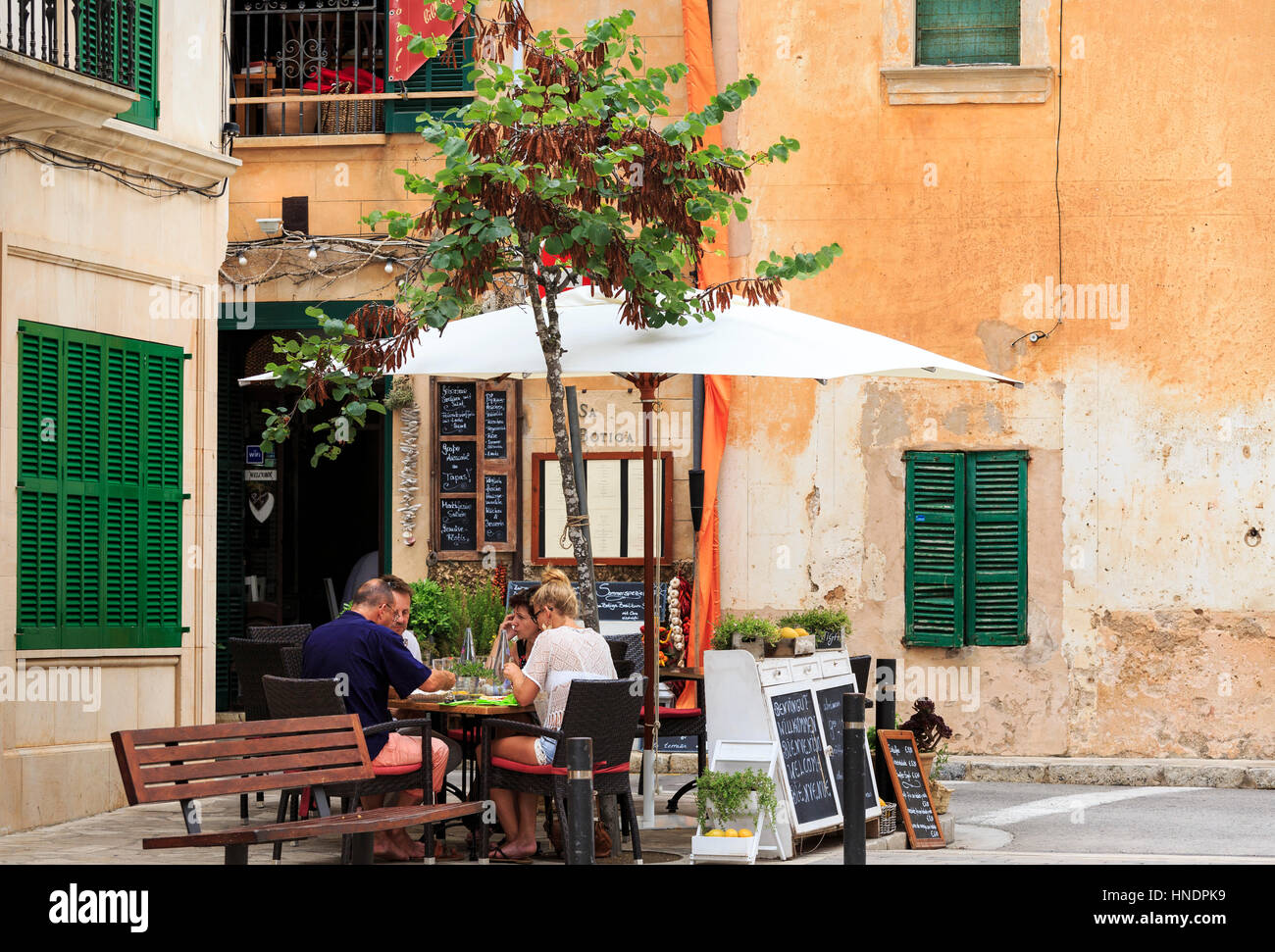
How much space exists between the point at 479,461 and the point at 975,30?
5.37m

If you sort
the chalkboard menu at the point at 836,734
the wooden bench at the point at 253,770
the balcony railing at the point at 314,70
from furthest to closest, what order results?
the balcony railing at the point at 314,70 → the chalkboard menu at the point at 836,734 → the wooden bench at the point at 253,770

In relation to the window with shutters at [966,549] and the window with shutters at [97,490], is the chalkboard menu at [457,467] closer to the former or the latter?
the window with shutters at [97,490]

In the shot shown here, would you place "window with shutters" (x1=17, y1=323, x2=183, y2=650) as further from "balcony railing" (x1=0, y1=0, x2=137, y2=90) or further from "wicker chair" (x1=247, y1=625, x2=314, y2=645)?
"balcony railing" (x1=0, y1=0, x2=137, y2=90)

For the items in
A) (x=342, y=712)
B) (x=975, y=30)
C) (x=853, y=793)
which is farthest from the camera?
(x=975, y=30)

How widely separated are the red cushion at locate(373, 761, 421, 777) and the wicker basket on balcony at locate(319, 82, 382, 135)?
25.6 ft

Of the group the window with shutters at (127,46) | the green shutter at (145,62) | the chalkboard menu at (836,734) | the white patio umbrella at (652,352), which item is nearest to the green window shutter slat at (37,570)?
the white patio umbrella at (652,352)

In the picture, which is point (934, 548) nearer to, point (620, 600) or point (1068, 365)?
point (1068, 365)

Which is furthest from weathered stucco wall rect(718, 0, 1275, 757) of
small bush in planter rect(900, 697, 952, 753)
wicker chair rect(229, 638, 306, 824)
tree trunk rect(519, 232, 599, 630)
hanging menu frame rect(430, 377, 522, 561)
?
wicker chair rect(229, 638, 306, 824)

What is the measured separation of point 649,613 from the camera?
9.38m

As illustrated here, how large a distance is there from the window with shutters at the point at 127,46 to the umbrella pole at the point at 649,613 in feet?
12.3

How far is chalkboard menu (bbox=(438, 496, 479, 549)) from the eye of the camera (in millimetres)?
14156

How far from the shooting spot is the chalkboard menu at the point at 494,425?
557 inches

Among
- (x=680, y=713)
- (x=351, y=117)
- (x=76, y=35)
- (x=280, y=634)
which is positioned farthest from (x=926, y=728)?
(x=351, y=117)
